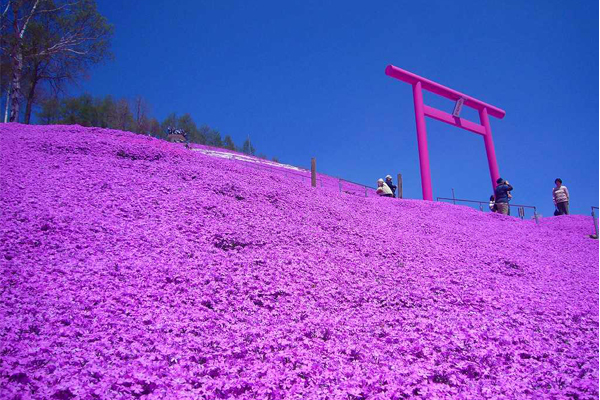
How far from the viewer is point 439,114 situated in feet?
67.2

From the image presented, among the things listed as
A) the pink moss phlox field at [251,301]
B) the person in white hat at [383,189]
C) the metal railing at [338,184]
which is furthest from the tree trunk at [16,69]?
the person in white hat at [383,189]

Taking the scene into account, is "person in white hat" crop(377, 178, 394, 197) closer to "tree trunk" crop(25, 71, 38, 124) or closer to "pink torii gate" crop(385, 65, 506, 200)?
"pink torii gate" crop(385, 65, 506, 200)

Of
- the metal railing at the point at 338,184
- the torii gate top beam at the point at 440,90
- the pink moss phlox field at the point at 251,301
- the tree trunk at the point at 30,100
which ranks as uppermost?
the tree trunk at the point at 30,100

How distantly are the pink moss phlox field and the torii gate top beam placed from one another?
12.7 meters

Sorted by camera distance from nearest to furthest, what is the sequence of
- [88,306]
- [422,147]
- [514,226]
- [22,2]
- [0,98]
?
[88,306]
[514,226]
[422,147]
[22,2]
[0,98]

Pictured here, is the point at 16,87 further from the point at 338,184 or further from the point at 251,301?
the point at 251,301

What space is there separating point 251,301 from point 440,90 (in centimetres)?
2007

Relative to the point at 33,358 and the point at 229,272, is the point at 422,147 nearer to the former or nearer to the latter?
the point at 229,272

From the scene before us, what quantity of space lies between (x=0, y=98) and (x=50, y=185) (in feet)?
83.1

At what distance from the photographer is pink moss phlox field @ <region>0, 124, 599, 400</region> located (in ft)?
9.84

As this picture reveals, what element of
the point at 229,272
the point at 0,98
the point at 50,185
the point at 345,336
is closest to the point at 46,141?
the point at 50,185

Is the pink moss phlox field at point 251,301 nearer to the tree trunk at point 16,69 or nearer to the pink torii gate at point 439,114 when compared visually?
the pink torii gate at point 439,114

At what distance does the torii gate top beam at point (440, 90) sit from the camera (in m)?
19.3

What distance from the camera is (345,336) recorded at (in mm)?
3967
